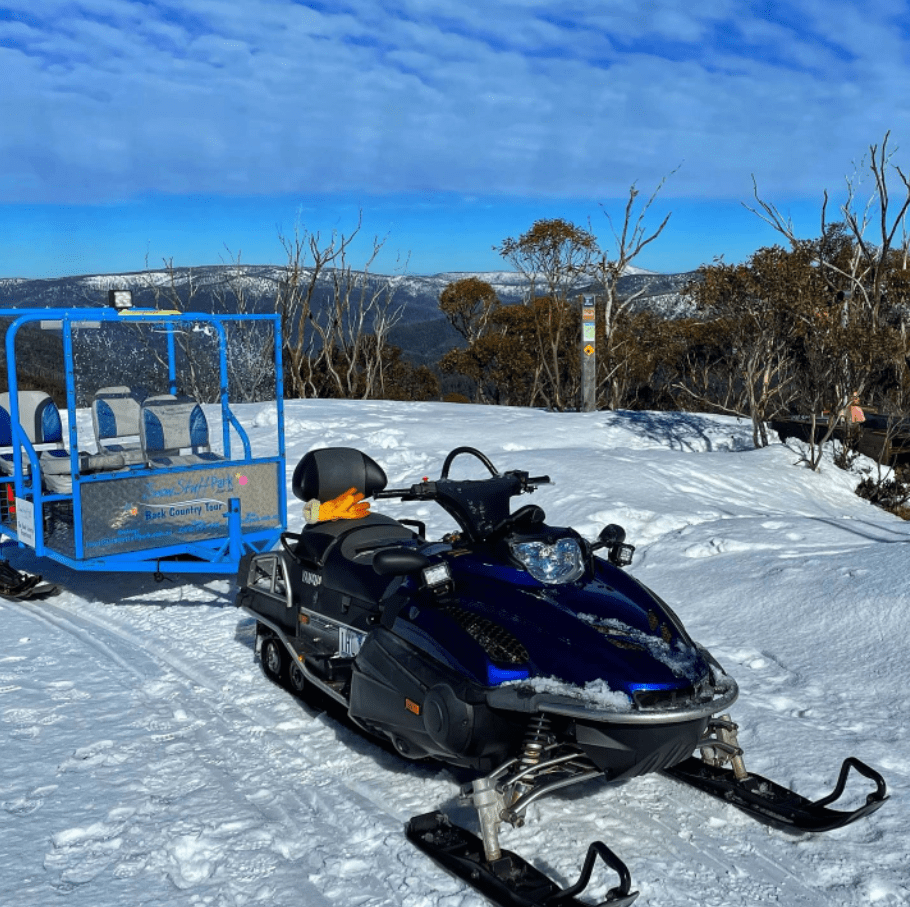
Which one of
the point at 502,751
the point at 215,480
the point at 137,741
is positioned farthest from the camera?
the point at 215,480

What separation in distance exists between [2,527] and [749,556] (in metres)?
5.65

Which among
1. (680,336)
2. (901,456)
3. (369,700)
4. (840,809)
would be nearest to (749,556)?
(840,809)

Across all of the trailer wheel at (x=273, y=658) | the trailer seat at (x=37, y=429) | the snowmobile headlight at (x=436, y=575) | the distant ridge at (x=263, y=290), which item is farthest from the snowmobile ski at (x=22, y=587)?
the distant ridge at (x=263, y=290)

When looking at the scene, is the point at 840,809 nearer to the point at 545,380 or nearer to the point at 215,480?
the point at 215,480

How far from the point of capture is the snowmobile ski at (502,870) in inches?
124

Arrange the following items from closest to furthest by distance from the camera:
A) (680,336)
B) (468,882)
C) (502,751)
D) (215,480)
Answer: (468,882) < (502,751) < (215,480) < (680,336)

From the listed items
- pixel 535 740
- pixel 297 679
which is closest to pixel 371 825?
pixel 535 740

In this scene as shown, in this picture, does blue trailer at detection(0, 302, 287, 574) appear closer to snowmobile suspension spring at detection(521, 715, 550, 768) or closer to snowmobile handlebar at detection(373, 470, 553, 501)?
snowmobile handlebar at detection(373, 470, 553, 501)

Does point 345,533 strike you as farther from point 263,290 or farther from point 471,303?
point 471,303

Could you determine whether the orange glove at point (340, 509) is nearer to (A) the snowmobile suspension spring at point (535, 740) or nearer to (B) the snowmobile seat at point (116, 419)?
(A) the snowmobile suspension spring at point (535, 740)

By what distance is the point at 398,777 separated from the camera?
4254 millimetres

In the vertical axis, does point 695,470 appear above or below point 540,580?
below

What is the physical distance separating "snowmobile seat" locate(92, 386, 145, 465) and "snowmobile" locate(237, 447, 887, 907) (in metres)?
4.01

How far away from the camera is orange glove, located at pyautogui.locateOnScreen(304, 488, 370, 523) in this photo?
5234 millimetres
